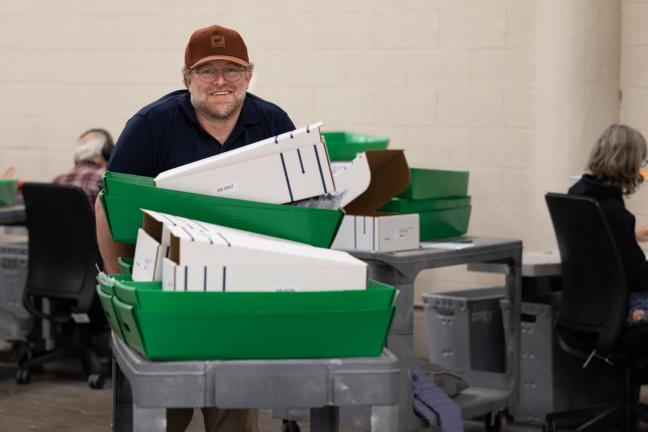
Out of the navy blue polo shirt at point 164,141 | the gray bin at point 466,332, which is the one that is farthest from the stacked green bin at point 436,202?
the navy blue polo shirt at point 164,141

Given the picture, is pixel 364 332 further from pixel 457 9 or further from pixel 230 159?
pixel 457 9

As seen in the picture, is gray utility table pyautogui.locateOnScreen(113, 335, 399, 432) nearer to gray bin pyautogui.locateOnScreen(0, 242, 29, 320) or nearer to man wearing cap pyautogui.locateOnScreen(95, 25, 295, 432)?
man wearing cap pyautogui.locateOnScreen(95, 25, 295, 432)

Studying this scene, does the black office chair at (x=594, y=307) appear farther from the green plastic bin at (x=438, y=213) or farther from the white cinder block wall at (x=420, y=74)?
the white cinder block wall at (x=420, y=74)

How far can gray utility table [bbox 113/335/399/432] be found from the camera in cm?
202

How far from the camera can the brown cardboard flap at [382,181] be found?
3.91 metres

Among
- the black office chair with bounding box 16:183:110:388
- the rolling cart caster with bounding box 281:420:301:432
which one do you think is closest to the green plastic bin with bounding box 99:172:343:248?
the rolling cart caster with bounding box 281:420:301:432

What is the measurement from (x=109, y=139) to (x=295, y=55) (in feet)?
3.27

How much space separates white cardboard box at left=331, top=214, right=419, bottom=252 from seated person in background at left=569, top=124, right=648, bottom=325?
649mm

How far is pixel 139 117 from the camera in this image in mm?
2793

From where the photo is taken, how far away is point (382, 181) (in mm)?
4070

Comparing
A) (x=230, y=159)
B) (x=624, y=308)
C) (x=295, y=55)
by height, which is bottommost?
(x=624, y=308)

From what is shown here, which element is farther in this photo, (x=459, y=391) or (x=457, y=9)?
(x=457, y=9)

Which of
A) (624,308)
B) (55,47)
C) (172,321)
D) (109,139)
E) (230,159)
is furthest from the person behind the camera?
(55,47)

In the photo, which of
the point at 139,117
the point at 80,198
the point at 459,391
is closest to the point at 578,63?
the point at 459,391
